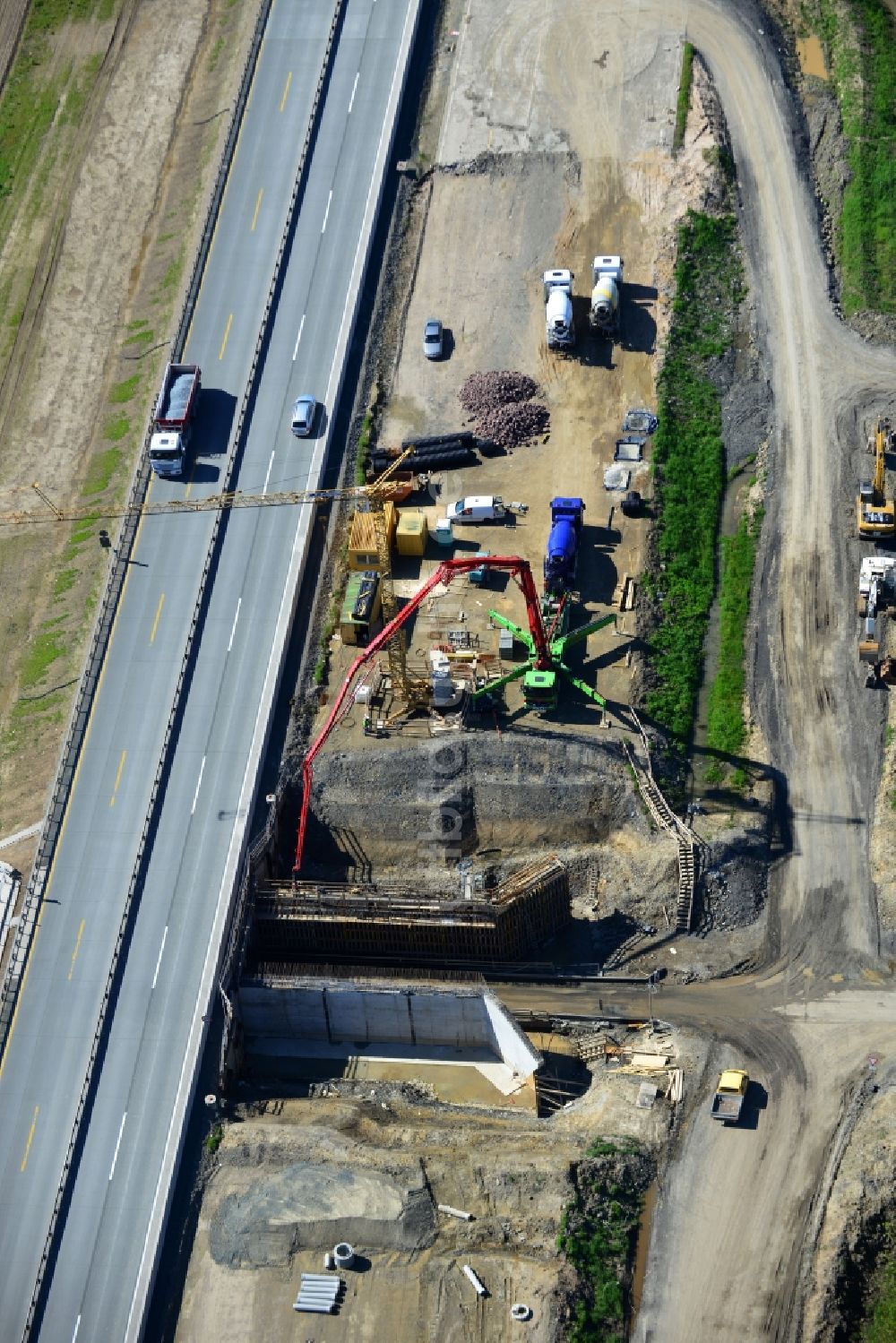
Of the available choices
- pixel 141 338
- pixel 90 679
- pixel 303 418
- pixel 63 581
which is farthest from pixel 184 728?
pixel 141 338

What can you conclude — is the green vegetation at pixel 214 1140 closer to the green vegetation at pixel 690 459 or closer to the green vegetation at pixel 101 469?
the green vegetation at pixel 690 459

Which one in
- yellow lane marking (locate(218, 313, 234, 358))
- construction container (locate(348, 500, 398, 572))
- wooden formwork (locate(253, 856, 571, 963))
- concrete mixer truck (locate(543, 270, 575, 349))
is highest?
concrete mixer truck (locate(543, 270, 575, 349))

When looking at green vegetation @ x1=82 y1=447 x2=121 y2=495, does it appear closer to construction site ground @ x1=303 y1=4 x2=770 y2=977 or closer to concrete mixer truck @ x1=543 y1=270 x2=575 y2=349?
construction site ground @ x1=303 y1=4 x2=770 y2=977

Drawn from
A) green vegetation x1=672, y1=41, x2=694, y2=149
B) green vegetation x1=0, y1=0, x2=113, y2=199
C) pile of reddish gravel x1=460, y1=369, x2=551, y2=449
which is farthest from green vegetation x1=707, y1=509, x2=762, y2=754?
green vegetation x1=0, y1=0, x2=113, y2=199

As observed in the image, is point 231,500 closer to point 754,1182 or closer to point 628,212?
point 628,212

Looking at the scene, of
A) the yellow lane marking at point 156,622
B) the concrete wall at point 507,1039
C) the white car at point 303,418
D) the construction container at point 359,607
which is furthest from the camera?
the white car at point 303,418

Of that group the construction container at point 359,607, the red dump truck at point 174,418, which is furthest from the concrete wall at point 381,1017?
the red dump truck at point 174,418

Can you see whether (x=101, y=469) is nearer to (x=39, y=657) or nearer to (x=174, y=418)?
(x=174, y=418)
